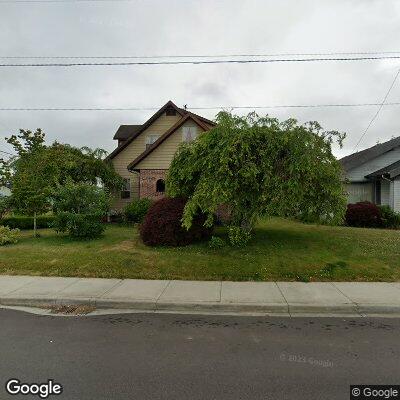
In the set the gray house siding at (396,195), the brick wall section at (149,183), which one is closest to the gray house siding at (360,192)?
the gray house siding at (396,195)

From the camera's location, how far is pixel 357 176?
76.8 feet

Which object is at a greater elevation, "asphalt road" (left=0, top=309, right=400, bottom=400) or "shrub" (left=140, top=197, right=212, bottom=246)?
"shrub" (left=140, top=197, right=212, bottom=246)

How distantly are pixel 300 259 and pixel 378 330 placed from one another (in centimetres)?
400

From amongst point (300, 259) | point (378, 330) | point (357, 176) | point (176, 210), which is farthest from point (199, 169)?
point (357, 176)

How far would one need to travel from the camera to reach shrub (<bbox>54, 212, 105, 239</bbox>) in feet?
40.7

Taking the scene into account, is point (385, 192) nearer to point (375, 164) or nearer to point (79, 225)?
point (375, 164)

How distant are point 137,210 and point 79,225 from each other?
601cm

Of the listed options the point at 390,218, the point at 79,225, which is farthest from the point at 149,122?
the point at 390,218

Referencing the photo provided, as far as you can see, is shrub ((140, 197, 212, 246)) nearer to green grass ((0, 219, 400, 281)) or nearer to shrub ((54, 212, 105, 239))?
green grass ((0, 219, 400, 281))

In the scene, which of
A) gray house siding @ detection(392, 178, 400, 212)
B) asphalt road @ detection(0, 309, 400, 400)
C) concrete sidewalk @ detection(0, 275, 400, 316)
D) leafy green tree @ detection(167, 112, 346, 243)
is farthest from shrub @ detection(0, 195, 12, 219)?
gray house siding @ detection(392, 178, 400, 212)

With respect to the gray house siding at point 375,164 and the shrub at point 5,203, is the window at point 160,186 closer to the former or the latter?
the shrub at point 5,203

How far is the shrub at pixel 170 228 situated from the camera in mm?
10984

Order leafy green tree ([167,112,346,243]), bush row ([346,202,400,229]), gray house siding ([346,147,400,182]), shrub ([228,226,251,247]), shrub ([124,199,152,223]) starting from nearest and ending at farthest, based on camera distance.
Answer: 1. leafy green tree ([167,112,346,243])
2. shrub ([228,226,251,247])
3. bush row ([346,202,400,229])
4. shrub ([124,199,152,223])
5. gray house siding ([346,147,400,182])

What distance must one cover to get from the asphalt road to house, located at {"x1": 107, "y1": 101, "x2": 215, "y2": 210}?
44.2ft
